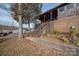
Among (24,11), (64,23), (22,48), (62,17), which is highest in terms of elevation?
(24,11)

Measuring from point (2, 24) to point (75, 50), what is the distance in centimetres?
137

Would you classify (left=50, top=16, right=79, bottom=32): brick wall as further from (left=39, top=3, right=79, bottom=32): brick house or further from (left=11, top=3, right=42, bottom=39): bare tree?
(left=11, top=3, right=42, bottom=39): bare tree

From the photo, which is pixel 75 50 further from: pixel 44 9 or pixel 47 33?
pixel 44 9

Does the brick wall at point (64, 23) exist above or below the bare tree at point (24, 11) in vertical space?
below

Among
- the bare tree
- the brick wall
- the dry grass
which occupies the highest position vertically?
the bare tree

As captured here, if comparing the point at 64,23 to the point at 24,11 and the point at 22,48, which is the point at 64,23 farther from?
the point at 22,48

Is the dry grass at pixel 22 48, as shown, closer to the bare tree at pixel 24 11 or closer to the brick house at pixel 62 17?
the bare tree at pixel 24 11

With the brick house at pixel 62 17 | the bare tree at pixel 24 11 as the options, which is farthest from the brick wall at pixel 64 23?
the bare tree at pixel 24 11

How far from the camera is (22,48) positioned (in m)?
3.43

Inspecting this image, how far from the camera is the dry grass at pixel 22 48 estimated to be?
3.40 m

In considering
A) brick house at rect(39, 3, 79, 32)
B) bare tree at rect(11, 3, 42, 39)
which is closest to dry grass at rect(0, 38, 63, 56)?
bare tree at rect(11, 3, 42, 39)

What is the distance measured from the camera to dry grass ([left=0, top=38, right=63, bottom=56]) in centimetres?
340

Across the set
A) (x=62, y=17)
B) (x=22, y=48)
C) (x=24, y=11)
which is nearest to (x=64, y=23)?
(x=62, y=17)

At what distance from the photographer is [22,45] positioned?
11.3 feet
